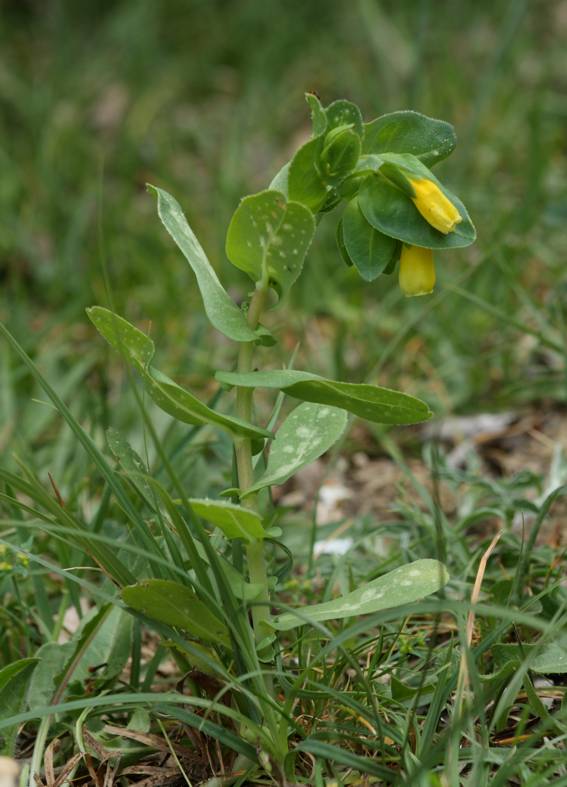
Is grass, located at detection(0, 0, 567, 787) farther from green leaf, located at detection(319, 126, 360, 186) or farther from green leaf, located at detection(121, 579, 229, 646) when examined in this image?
green leaf, located at detection(319, 126, 360, 186)

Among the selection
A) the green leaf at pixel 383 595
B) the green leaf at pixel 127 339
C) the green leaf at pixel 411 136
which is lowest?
the green leaf at pixel 383 595

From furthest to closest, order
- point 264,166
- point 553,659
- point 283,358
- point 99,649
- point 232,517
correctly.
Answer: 1. point 264,166
2. point 283,358
3. point 99,649
4. point 553,659
5. point 232,517

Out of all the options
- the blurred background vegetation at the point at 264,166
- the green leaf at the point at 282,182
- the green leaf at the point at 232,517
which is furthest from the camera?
the blurred background vegetation at the point at 264,166

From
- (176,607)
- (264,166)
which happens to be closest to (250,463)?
(176,607)

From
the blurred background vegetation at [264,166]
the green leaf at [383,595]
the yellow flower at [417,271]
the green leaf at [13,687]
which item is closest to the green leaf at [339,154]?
the yellow flower at [417,271]

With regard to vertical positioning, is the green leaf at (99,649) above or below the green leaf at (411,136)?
below

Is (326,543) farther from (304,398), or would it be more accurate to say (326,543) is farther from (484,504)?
(304,398)

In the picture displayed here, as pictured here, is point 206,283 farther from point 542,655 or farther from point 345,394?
point 542,655

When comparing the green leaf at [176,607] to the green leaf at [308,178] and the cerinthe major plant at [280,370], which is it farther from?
the green leaf at [308,178]
